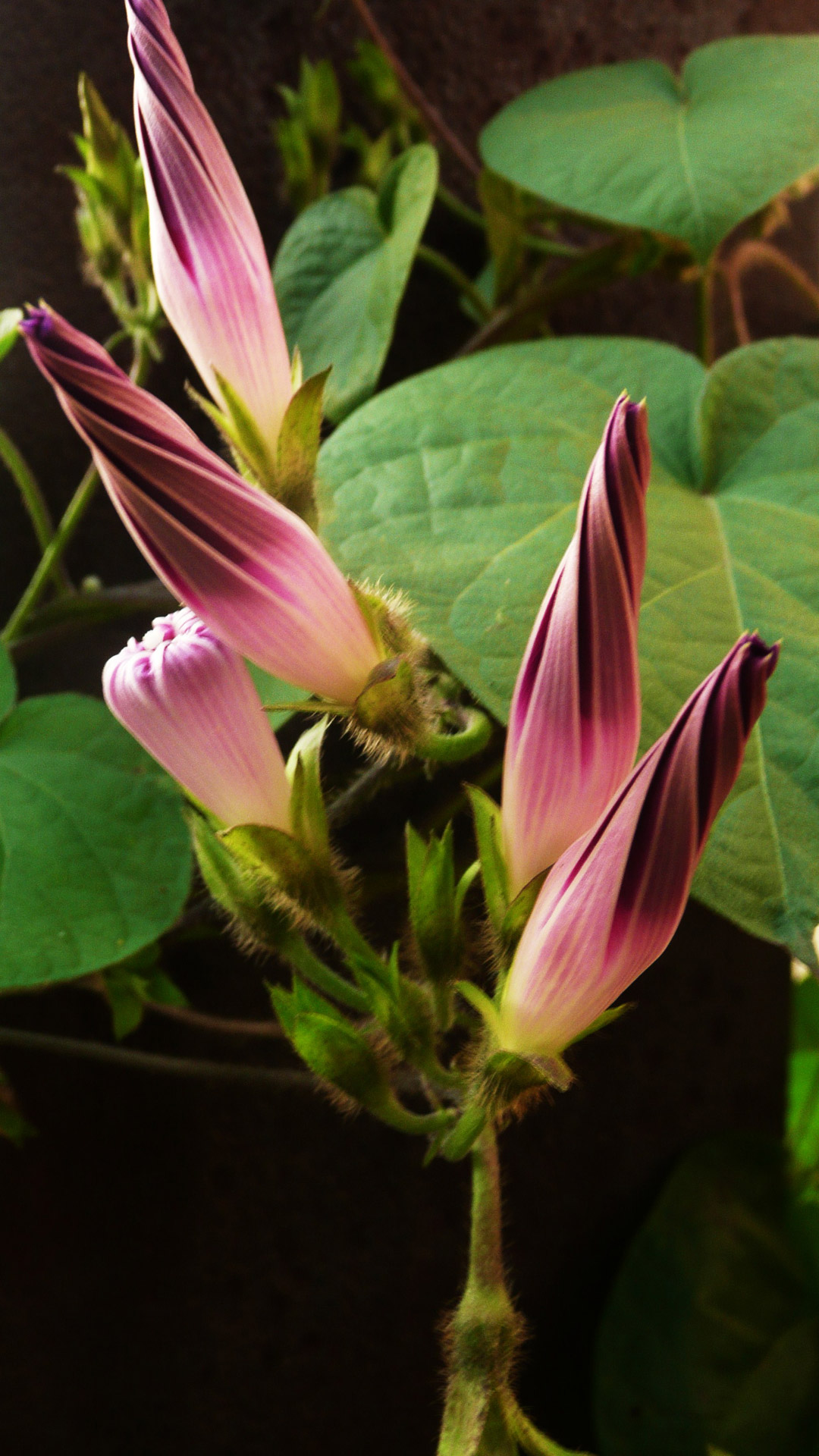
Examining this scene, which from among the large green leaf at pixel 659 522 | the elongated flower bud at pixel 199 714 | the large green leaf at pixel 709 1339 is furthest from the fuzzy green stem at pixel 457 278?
the large green leaf at pixel 709 1339

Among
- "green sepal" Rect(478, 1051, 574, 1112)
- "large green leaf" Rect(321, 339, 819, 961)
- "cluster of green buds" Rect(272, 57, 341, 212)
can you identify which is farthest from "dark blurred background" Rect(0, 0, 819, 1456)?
"green sepal" Rect(478, 1051, 574, 1112)

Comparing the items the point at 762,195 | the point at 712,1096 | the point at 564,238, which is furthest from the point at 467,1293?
the point at 564,238

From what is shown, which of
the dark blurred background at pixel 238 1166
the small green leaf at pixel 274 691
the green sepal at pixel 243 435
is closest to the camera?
the green sepal at pixel 243 435

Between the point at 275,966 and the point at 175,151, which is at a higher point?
the point at 175,151

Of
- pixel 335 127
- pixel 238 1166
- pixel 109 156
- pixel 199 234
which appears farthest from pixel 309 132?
pixel 238 1166

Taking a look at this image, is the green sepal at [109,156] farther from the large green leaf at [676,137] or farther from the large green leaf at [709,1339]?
the large green leaf at [709,1339]

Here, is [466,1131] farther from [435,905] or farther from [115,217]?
[115,217]

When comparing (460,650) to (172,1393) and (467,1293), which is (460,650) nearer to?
(467,1293)

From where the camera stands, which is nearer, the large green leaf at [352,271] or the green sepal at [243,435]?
the green sepal at [243,435]
